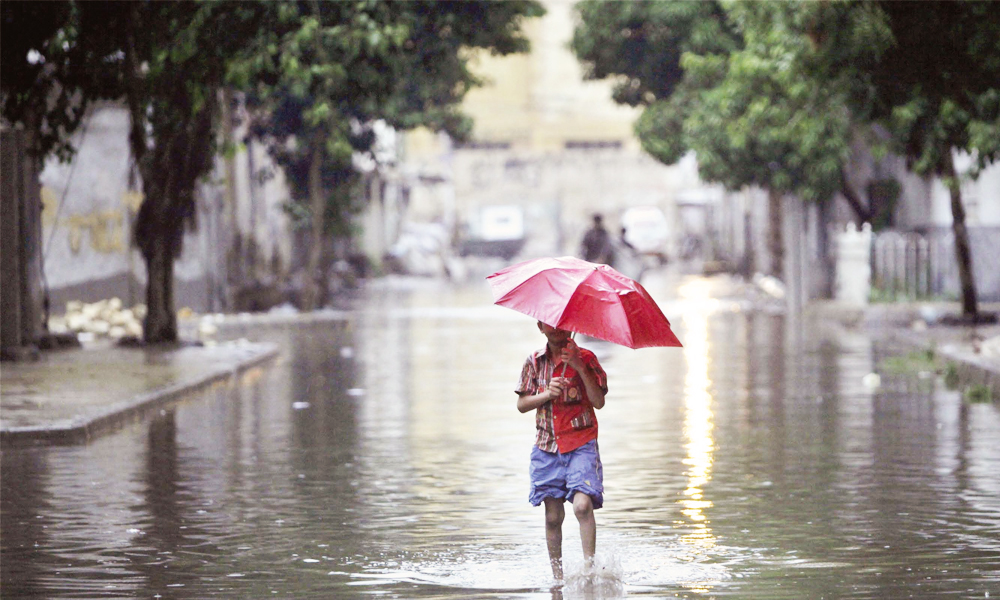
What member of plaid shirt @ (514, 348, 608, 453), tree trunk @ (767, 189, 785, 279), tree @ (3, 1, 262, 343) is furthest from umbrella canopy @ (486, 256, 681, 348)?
tree trunk @ (767, 189, 785, 279)

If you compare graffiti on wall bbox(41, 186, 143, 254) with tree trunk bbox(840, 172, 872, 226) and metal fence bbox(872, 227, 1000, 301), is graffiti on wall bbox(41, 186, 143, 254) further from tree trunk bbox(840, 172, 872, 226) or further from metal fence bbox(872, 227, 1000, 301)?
tree trunk bbox(840, 172, 872, 226)

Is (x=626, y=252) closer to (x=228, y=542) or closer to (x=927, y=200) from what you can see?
(x=927, y=200)

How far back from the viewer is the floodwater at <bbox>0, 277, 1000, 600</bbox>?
344 inches

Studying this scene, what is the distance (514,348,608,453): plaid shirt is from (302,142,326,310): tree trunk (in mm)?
29701

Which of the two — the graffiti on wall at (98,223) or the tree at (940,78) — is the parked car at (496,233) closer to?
the graffiti on wall at (98,223)

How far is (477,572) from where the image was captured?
8.88 meters

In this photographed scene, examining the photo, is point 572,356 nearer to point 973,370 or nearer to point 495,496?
point 495,496

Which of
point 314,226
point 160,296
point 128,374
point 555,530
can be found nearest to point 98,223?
point 314,226

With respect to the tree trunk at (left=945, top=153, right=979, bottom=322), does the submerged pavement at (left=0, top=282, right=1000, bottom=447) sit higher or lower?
lower

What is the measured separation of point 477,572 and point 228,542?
1.65 meters

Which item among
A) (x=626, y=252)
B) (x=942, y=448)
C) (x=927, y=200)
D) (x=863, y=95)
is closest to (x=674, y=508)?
(x=942, y=448)

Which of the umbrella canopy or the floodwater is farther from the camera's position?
the floodwater

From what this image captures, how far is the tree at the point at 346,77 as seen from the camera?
25141 mm

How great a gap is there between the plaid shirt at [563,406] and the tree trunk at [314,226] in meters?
29.7
